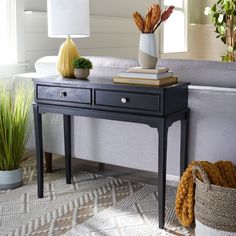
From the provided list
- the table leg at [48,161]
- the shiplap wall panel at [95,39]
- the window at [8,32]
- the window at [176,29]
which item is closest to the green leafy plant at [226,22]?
the window at [176,29]

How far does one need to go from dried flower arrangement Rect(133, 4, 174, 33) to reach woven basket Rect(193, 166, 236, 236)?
75 centimetres

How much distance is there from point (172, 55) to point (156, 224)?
3.66 meters

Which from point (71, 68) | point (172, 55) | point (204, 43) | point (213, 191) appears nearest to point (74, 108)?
point (71, 68)

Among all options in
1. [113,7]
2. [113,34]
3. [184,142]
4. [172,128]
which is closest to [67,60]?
[172,128]

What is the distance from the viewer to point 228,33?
552 centimetres

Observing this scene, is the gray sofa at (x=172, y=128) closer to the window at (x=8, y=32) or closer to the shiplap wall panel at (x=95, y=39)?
the window at (x=8, y=32)

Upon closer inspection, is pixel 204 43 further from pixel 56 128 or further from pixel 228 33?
pixel 56 128

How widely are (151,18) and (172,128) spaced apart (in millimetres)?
634

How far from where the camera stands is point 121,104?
2.23m

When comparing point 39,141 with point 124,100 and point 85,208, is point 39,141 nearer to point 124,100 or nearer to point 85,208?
point 85,208

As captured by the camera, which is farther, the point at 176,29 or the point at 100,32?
the point at 176,29

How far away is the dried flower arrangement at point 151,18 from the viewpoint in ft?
7.20

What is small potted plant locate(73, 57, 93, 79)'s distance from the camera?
8.15 feet

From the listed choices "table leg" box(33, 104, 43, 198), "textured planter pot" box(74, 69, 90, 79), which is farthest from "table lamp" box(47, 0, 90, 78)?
"table leg" box(33, 104, 43, 198)
